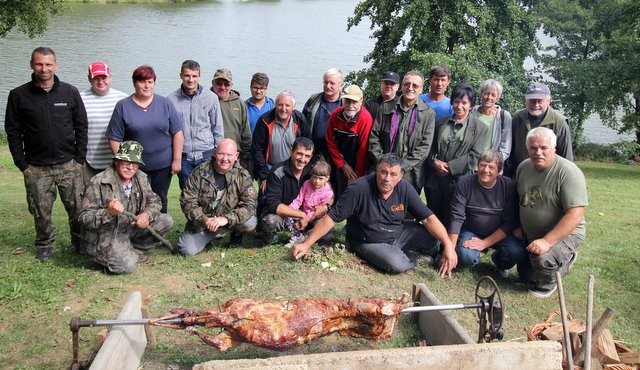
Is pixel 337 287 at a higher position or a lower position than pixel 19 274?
higher

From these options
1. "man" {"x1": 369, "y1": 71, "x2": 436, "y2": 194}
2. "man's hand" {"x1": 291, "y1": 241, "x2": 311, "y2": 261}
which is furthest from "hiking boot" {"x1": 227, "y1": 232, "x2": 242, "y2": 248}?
"man" {"x1": 369, "y1": 71, "x2": 436, "y2": 194}

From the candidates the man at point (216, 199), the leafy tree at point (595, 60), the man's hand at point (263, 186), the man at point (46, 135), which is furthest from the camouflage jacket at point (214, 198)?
the leafy tree at point (595, 60)

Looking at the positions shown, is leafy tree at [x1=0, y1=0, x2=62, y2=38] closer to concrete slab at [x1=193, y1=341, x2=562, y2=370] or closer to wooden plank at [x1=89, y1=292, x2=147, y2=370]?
wooden plank at [x1=89, y1=292, x2=147, y2=370]

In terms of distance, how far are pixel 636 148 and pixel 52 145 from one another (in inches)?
823

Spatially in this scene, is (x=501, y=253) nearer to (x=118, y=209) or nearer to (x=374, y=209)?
(x=374, y=209)

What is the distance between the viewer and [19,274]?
18.3 feet

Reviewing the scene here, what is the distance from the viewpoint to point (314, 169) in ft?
20.1

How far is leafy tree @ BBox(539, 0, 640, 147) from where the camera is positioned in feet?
58.3

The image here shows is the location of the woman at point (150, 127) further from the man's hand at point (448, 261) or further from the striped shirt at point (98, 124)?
the man's hand at point (448, 261)

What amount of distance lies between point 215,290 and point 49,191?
2022mm

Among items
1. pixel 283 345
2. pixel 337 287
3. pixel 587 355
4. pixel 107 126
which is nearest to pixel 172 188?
pixel 107 126

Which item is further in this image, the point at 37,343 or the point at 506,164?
the point at 506,164

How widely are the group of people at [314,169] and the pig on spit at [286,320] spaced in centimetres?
147

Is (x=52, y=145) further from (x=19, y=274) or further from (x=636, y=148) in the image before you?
(x=636, y=148)
